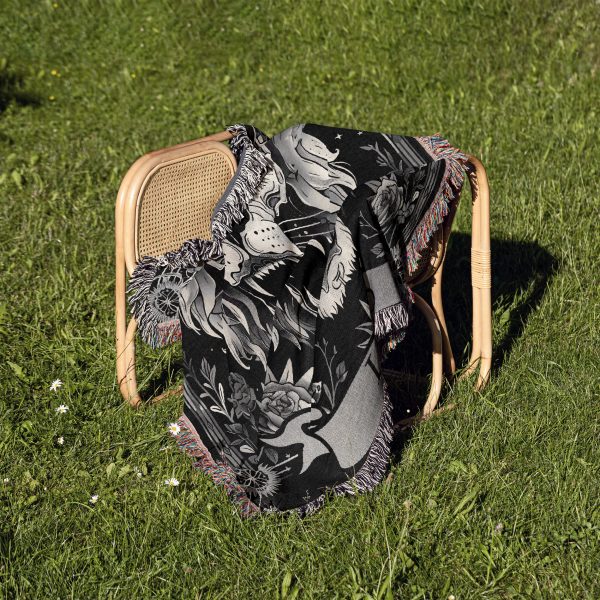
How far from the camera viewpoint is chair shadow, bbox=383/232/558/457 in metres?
3.68

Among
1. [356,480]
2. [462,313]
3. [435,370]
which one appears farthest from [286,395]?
[462,313]

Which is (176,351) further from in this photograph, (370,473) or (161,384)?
(370,473)

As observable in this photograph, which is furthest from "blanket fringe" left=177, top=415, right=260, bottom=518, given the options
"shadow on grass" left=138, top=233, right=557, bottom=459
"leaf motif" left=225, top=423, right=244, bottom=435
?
"shadow on grass" left=138, top=233, right=557, bottom=459

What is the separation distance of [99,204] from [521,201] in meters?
2.30

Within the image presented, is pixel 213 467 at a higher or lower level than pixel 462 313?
higher

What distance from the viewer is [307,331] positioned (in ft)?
10.0

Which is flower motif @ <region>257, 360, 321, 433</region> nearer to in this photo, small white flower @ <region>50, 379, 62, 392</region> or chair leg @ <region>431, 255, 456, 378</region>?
chair leg @ <region>431, 255, 456, 378</region>

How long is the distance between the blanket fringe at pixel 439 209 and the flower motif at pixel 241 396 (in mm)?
670

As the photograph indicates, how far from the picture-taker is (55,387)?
363cm

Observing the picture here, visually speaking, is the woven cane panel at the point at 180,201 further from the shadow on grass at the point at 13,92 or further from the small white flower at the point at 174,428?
the shadow on grass at the point at 13,92

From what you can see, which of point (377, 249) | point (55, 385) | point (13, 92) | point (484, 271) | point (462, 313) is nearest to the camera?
point (377, 249)

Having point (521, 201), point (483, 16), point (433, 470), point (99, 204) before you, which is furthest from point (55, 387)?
point (483, 16)

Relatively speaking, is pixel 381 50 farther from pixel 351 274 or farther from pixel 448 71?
pixel 351 274

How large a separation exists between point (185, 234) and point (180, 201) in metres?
0.14
